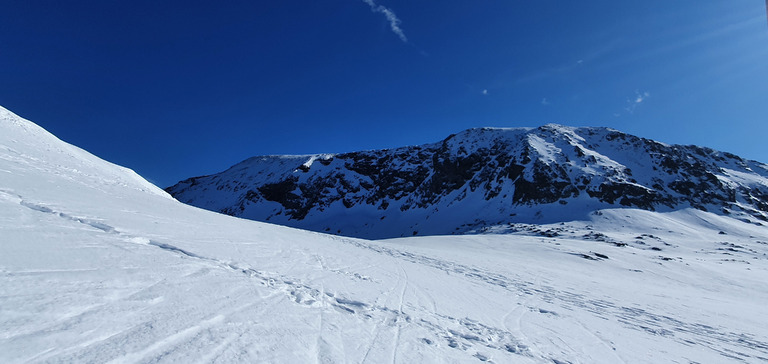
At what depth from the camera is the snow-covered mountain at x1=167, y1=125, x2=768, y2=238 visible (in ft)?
292

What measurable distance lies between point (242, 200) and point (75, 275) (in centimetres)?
18303

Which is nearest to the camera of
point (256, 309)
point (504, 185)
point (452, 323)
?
point (256, 309)

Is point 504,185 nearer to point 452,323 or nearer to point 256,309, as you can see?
point 452,323

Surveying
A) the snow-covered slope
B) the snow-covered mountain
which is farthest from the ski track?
the snow-covered mountain

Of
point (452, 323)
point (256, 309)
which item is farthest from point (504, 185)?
point (256, 309)

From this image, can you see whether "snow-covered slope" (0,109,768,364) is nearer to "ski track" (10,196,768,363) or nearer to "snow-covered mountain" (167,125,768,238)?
"ski track" (10,196,768,363)

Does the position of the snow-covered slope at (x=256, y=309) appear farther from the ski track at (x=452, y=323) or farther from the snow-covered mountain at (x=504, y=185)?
the snow-covered mountain at (x=504, y=185)

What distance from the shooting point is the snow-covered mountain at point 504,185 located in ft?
292

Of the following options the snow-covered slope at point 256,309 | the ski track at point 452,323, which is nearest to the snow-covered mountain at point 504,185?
the ski track at point 452,323

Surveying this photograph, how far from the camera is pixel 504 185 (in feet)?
352

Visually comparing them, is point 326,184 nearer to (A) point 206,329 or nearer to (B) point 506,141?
(B) point 506,141

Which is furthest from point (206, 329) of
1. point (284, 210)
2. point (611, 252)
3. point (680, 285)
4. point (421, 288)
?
point (284, 210)

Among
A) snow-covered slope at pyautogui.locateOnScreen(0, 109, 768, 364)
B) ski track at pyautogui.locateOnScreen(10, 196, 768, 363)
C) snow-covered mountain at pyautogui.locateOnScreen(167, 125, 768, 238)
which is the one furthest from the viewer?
snow-covered mountain at pyautogui.locateOnScreen(167, 125, 768, 238)

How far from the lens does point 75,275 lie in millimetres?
4492
